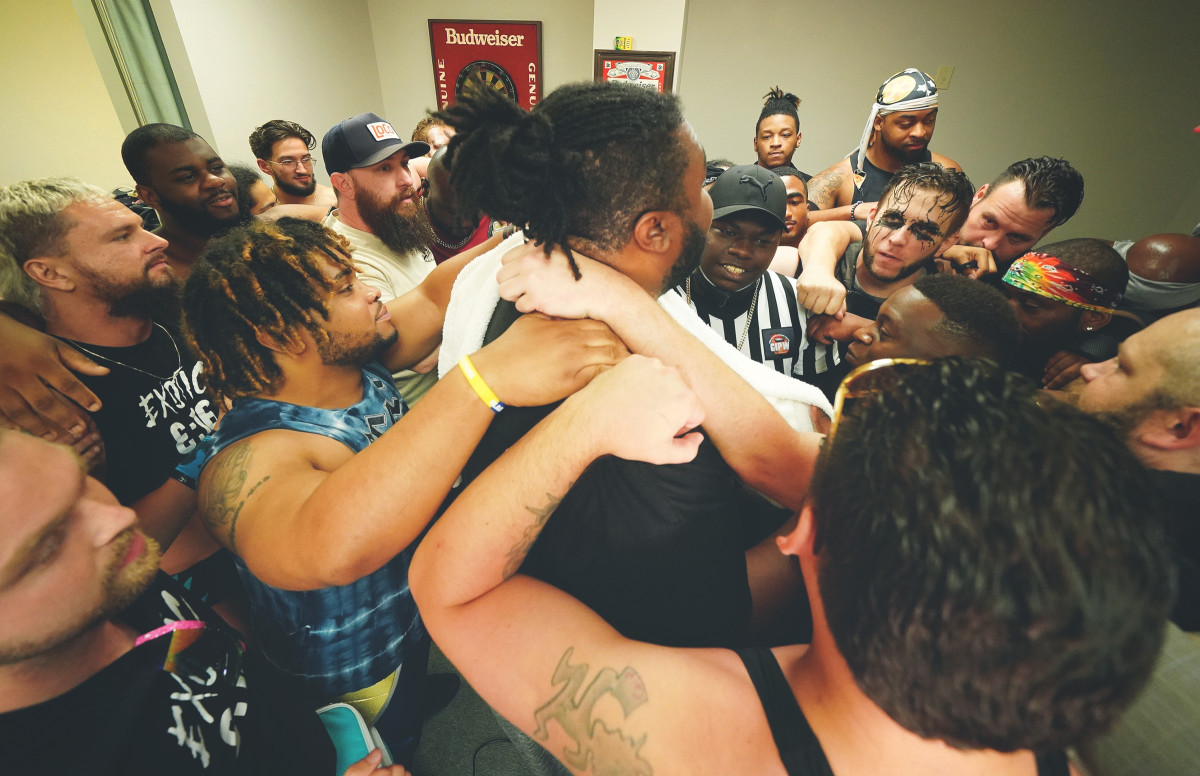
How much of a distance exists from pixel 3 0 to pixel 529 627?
286 inches

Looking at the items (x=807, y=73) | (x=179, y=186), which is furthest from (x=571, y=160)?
(x=807, y=73)

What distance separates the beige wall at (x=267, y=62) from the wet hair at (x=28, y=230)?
278cm

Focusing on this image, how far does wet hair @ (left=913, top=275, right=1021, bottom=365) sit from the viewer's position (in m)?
1.40

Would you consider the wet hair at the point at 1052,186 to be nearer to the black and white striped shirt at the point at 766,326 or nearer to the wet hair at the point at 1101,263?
the wet hair at the point at 1101,263

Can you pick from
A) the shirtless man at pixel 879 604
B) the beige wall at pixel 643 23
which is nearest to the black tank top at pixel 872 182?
the beige wall at pixel 643 23

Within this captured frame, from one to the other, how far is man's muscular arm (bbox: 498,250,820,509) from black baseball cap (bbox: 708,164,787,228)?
100 cm

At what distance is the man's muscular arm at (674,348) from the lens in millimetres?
978

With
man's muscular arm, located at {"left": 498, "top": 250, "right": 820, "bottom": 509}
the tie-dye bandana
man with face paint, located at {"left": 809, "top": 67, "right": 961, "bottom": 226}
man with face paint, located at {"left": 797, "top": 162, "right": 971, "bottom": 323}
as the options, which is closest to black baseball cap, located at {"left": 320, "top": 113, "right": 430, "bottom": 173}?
man's muscular arm, located at {"left": 498, "top": 250, "right": 820, "bottom": 509}

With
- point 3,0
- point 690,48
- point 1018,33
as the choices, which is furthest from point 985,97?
point 3,0

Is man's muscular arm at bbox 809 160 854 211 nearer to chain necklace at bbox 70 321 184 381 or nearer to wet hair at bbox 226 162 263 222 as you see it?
chain necklace at bbox 70 321 184 381

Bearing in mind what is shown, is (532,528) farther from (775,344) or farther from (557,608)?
(775,344)

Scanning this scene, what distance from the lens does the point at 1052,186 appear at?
7.19ft

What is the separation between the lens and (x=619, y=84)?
102 centimetres

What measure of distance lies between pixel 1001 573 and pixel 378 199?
315cm
